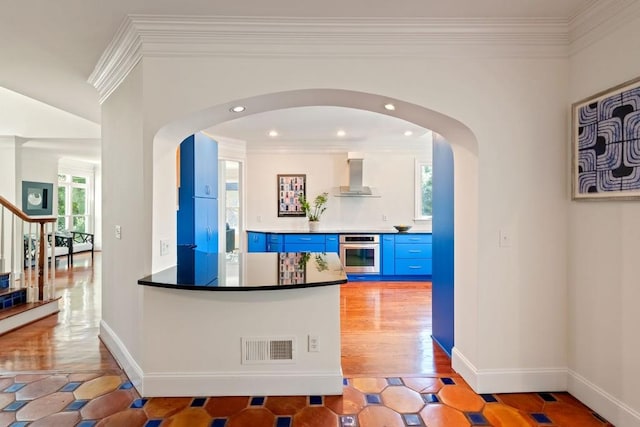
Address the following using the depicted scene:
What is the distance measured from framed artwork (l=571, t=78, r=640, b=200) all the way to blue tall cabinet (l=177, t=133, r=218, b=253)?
12.5ft

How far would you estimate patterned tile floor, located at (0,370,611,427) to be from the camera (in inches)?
78.5

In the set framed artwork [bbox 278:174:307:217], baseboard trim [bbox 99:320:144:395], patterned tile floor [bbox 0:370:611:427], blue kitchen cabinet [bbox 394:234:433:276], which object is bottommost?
patterned tile floor [bbox 0:370:611:427]

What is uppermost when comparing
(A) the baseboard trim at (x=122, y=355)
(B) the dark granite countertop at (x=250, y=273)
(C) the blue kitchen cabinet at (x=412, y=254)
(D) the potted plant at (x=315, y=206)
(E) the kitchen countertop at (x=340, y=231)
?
(D) the potted plant at (x=315, y=206)

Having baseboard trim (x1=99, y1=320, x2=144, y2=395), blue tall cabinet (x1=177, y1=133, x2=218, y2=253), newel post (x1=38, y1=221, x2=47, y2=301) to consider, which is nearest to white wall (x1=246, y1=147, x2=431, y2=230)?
blue tall cabinet (x1=177, y1=133, x2=218, y2=253)

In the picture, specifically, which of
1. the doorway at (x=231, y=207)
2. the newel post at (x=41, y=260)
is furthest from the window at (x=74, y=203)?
the newel post at (x=41, y=260)

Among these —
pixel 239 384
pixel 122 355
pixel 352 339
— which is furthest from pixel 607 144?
pixel 122 355

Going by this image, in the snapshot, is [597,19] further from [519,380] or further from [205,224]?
[205,224]

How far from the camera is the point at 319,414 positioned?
206cm

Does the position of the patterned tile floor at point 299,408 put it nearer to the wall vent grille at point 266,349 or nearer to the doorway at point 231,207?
the wall vent grille at point 266,349

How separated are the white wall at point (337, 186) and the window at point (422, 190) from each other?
9 cm

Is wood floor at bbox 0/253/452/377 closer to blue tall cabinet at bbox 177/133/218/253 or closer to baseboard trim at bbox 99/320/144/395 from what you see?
baseboard trim at bbox 99/320/144/395

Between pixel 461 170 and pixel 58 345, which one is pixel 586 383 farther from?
pixel 58 345

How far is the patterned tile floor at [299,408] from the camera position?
78.5 inches

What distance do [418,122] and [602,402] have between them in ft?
6.92
